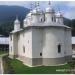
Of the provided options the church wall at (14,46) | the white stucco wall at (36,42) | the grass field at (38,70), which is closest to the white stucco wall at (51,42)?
the white stucco wall at (36,42)

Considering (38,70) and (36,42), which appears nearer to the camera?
(38,70)

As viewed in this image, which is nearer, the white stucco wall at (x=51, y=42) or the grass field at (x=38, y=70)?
the grass field at (x=38, y=70)

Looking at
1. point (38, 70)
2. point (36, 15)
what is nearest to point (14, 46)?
point (36, 15)

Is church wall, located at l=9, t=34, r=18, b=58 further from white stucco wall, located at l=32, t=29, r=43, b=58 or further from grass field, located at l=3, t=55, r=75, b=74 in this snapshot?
grass field, located at l=3, t=55, r=75, b=74

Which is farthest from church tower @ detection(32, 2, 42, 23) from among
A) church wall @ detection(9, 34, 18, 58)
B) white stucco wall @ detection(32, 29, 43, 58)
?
church wall @ detection(9, 34, 18, 58)

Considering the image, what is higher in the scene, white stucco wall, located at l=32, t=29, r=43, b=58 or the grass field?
white stucco wall, located at l=32, t=29, r=43, b=58

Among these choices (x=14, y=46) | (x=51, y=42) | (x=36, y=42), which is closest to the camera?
(x=51, y=42)

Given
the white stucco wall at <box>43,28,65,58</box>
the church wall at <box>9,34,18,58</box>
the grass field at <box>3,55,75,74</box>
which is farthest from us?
the church wall at <box>9,34,18,58</box>

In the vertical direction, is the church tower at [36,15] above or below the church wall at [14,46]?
above

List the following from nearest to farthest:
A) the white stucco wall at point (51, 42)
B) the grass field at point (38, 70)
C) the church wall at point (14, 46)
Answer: the grass field at point (38, 70)
the white stucco wall at point (51, 42)
the church wall at point (14, 46)

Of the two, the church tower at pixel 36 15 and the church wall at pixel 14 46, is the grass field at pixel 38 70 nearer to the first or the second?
the church tower at pixel 36 15

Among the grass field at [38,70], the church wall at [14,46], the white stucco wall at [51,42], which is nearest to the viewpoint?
the grass field at [38,70]

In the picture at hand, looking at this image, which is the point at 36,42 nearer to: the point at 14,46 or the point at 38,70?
the point at 38,70

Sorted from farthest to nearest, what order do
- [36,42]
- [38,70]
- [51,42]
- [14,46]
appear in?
[14,46], [36,42], [51,42], [38,70]
